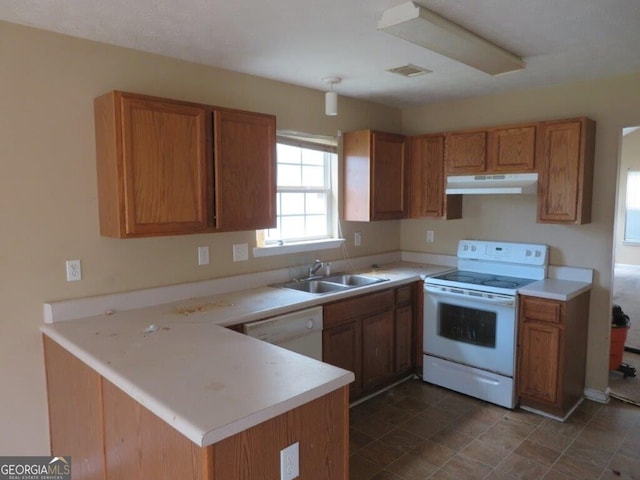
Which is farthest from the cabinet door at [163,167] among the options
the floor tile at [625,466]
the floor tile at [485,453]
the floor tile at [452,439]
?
the floor tile at [625,466]

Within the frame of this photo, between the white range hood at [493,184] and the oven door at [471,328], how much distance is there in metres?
0.82

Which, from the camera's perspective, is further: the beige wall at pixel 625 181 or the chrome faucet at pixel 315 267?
the beige wall at pixel 625 181

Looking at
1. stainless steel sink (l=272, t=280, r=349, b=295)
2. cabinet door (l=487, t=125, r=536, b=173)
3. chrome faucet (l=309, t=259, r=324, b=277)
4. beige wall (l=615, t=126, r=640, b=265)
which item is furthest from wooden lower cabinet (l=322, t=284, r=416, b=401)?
beige wall (l=615, t=126, r=640, b=265)

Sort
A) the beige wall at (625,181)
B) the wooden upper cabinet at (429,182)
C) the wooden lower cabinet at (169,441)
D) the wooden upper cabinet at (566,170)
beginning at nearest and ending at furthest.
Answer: the wooden lower cabinet at (169,441) < the wooden upper cabinet at (566,170) < the wooden upper cabinet at (429,182) < the beige wall at (625,181)

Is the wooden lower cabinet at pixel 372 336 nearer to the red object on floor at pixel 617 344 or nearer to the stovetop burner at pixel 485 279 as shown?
the stovetop burner at pixel 485 279

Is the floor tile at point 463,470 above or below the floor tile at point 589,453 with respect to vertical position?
below

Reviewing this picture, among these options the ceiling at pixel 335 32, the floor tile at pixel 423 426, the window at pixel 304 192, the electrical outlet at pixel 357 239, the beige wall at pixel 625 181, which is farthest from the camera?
the beige wall at pixel 625 181

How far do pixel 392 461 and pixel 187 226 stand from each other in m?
1.83

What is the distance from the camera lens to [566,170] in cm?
324

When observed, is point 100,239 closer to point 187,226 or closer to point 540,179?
point 187,226

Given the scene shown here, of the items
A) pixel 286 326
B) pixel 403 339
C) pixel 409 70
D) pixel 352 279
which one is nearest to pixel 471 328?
pixel 403 339

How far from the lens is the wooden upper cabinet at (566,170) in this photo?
319 cm

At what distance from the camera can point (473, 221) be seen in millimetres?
4082

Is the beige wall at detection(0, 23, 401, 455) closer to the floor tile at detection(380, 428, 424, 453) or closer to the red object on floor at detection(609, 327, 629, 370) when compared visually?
the floor tile at detection(380, 428, 424, 453)
